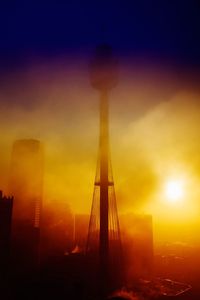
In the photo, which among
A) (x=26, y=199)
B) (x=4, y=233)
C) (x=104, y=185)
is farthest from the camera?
(x=26, y=199)

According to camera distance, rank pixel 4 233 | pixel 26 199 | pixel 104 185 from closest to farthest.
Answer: pixel 4 233 < pixel 104 185 < pixel 26 199

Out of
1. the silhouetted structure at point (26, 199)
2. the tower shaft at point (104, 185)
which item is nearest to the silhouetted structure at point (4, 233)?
the silhouetted structure at point (26, 199)

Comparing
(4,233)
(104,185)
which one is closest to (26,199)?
(4,233)

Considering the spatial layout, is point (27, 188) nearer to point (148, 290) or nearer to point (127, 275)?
point (127, 275)

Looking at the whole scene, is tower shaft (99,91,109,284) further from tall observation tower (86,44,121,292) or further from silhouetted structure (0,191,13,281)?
silhouetted structure (0,191,13,281)

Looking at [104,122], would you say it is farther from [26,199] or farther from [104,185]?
[26,199]

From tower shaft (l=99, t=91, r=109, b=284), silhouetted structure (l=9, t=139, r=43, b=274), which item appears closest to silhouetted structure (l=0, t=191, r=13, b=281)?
silhouetted structure (l=9, t=139, r=43, b=274)

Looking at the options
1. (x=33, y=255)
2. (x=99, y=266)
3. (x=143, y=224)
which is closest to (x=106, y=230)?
(x=99, y=266)
